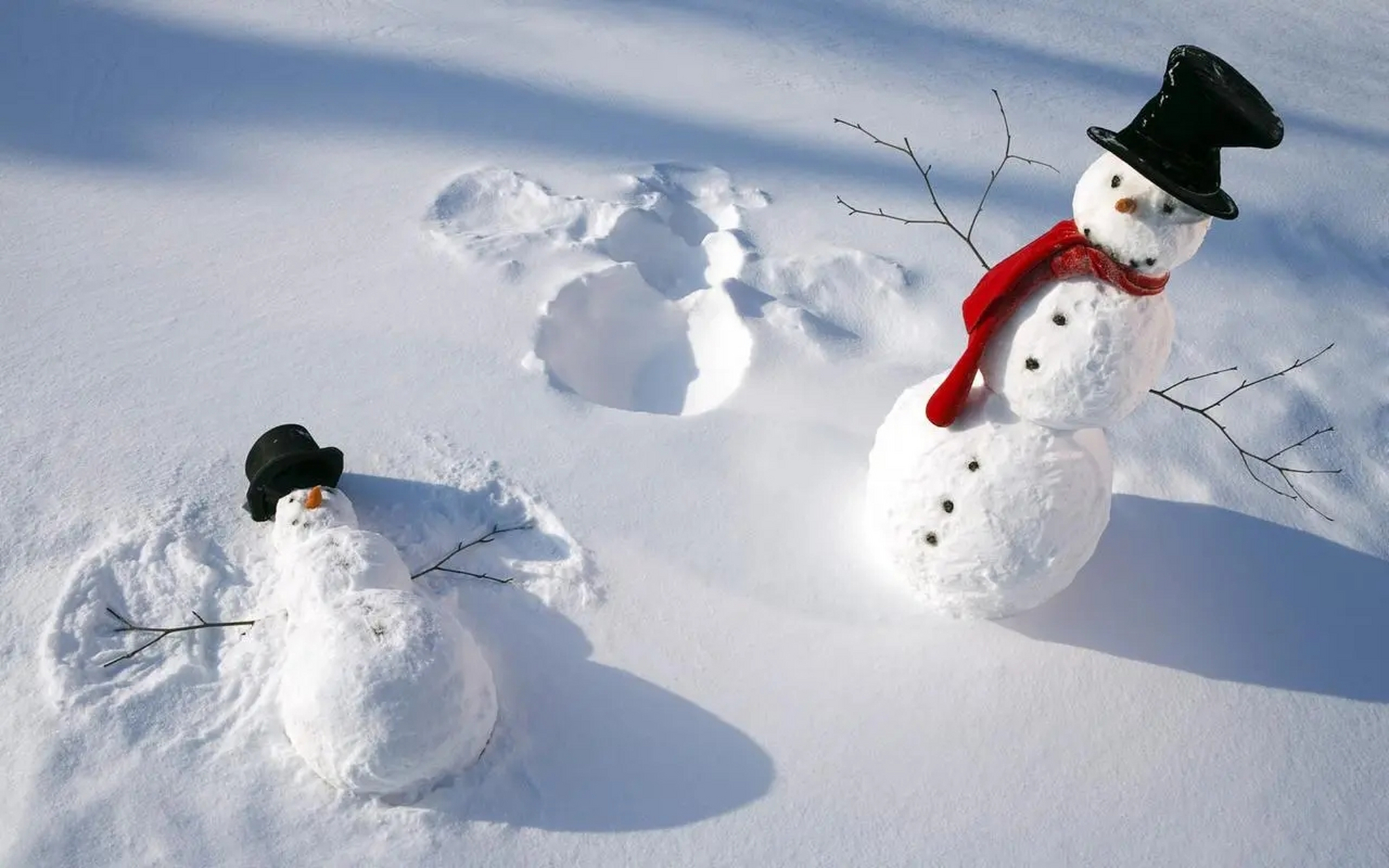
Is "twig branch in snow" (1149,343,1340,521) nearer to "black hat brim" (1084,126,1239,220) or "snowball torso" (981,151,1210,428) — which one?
"snowball torso" (981,151,1210,428)

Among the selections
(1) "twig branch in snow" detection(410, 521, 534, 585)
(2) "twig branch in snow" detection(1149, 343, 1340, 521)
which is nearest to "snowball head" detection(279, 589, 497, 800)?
(1) "twig branch in snow" detection(410, 521, 534, 585)

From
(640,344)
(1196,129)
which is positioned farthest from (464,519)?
(1196,129)

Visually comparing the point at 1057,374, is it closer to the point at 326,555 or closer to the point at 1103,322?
the point at 1103,322

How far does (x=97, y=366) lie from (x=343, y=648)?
138 centimetres

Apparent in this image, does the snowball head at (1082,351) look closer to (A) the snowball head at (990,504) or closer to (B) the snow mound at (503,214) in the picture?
(A) the snowball head at (990,504)

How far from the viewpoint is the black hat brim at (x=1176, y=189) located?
1.98 meters

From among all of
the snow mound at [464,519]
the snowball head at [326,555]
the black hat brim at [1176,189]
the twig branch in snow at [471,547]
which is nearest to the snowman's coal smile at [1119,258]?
the black hat brim at [1176,189]

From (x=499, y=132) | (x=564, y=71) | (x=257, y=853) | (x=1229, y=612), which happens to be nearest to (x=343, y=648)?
(x=257, y=853)

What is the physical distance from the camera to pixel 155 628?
2455mm

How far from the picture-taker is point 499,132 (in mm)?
3904

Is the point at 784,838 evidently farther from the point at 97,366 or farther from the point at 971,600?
the point at 97,366

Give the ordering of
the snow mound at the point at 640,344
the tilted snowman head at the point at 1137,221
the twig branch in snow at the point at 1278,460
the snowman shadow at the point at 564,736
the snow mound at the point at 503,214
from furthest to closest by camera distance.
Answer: the snow mound at the point at 503,214 < the snow mound at the point at 640,344 < the twig branch in snow at the point at 1278,460 < the snowman shadow at the point at 564,736 < the tilted snowman head at the point at 1137,221

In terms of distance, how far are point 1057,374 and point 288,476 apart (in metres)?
1.66

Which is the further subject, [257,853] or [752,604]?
[752,604]
